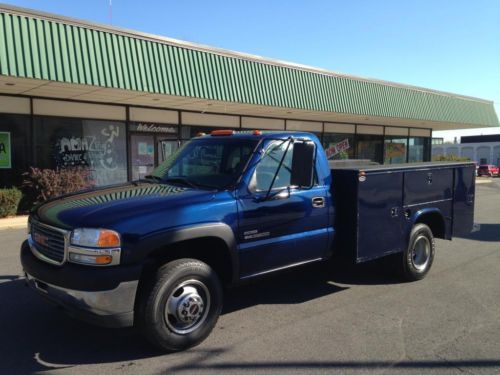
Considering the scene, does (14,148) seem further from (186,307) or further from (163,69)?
(186,307)

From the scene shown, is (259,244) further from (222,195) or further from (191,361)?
(191,361)

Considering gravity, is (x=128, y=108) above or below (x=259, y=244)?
above

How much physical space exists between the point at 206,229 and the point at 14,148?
10.8m

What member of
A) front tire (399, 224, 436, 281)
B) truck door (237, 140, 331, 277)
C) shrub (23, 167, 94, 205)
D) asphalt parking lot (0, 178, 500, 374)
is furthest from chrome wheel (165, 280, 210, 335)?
shrub (23, 167, 94, 205)

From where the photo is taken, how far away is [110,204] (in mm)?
3910

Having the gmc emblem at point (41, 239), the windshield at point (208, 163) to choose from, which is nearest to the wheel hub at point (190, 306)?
the windshield at point (208, 163)

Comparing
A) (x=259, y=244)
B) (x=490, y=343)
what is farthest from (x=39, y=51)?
(x=490, y=343)

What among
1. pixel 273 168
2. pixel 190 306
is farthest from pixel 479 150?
pixel 190 306

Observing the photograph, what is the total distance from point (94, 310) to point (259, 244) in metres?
1.65

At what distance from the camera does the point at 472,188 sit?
7.05 metres

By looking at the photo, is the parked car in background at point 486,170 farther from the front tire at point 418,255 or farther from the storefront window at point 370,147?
the front tire at point 418,255

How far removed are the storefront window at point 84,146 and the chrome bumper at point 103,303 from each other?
10.7 metres

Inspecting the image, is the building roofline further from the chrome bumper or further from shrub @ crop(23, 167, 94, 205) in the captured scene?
the chrome bumper

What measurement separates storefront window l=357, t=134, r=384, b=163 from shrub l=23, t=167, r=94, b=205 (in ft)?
A: 49.8
